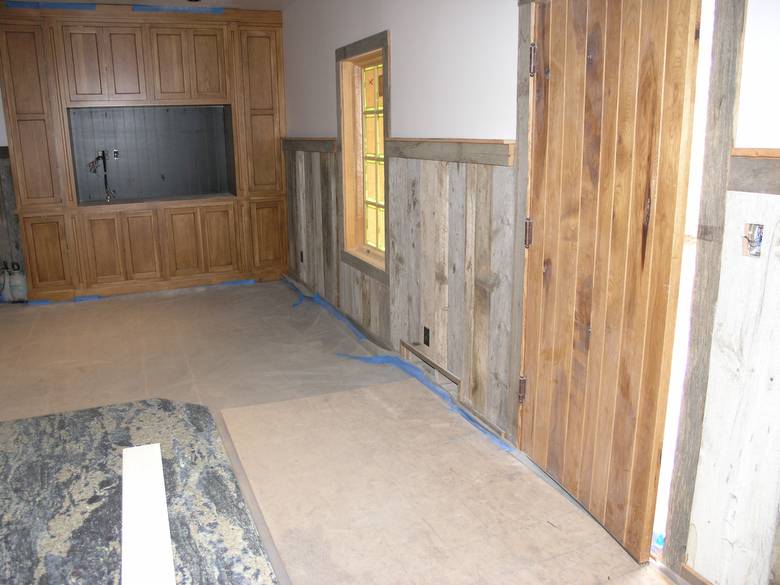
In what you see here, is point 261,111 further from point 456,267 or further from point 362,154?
point 456,267

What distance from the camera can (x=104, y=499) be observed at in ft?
8.84

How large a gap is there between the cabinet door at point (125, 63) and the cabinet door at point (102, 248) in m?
1.13

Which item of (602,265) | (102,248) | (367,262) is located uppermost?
(602,265)

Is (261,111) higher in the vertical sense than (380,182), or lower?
higher

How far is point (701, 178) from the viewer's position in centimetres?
190

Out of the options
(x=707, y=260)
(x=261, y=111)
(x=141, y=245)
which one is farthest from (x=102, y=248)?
(x=707, y=260)

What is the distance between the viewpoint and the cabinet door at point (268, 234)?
661 centimetres

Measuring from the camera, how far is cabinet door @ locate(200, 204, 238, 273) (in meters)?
6.45

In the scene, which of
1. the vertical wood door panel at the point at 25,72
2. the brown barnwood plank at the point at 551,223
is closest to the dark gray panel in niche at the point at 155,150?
the vertical wood door panel at the point at 25,72

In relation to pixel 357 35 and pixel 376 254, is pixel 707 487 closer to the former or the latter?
pixel 376 254

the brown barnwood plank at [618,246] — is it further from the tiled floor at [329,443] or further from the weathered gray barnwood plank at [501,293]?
the weathered gray barnwood plank at [501,293]

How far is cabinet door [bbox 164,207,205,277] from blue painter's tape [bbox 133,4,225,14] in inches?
70.5

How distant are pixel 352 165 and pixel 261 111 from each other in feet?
6.62

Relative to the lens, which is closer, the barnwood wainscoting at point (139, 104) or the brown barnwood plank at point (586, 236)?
the brown barnwood plank at point (586, 236)
